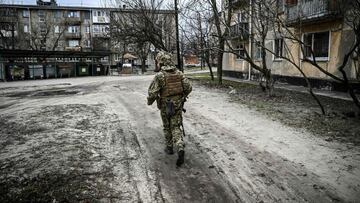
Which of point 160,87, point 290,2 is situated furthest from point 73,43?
point 160,87

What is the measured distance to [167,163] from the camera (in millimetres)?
5309

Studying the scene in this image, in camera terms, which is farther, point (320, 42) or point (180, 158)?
point (320, 42)

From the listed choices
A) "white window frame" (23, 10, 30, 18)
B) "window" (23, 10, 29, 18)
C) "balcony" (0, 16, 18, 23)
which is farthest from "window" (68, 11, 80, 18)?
"balcony" (0, 16, 18, 23)

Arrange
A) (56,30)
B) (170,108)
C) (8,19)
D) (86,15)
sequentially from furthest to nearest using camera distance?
(86,15) < (56,30) < (8,19) < (170,108)

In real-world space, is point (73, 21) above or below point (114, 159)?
above

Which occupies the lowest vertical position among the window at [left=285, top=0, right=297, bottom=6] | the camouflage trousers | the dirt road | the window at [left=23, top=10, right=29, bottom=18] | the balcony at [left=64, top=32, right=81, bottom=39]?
the dirt road

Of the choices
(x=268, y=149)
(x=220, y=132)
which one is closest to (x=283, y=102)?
(x=220, y=132)

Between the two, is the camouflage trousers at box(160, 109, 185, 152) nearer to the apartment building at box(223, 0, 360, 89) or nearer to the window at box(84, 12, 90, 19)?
the apartment building at box(223, 0, 360, 89)

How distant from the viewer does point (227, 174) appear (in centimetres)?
486

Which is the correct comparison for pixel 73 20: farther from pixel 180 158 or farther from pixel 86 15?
pixel 180 158

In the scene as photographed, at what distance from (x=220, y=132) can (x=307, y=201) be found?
348cm


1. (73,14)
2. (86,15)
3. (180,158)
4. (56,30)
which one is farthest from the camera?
(86,15)

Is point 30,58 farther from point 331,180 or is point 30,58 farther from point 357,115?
point 331,180

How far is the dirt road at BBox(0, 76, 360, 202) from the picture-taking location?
419 cm
